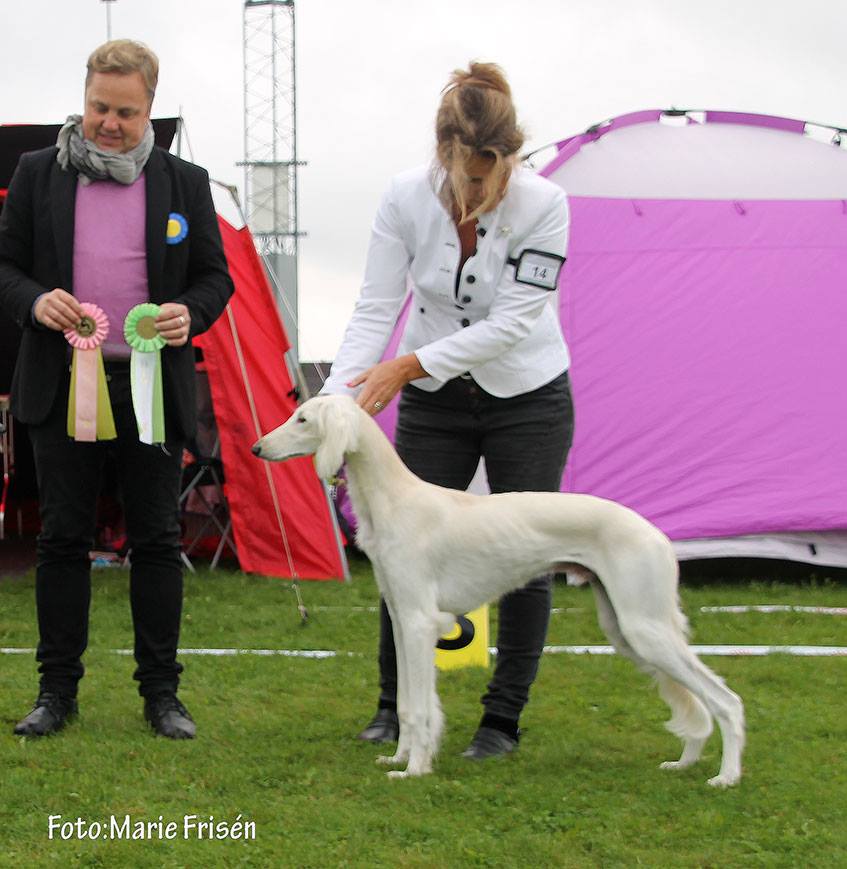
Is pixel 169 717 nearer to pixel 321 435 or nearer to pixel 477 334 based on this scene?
pixel 321 435

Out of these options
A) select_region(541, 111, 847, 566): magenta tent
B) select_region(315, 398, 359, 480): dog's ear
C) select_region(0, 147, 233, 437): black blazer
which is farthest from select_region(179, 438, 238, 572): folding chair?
select_region(315, 398, 359, 480): dog's ear

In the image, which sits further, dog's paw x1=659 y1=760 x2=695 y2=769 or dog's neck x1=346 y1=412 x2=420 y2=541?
dog's paw x1=659 y1=760 x2=695 y2=769

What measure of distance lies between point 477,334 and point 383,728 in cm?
126

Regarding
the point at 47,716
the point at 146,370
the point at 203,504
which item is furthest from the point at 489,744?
the point at 203,504

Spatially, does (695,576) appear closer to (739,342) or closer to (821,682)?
(739,342)

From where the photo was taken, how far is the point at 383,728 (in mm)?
3842

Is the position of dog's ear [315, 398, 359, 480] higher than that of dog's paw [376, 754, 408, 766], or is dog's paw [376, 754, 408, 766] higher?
dog's ear [315, 398, 359, 480]

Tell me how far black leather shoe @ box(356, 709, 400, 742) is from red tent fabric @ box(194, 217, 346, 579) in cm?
359

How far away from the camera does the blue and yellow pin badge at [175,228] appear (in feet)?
12.4

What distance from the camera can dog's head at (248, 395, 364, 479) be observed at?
11.0 feet

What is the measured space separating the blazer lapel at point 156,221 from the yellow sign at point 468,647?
179 centimetres

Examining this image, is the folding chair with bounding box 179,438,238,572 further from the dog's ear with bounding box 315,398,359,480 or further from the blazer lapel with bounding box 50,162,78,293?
the dog's ear with bounding box 315,398,359,480

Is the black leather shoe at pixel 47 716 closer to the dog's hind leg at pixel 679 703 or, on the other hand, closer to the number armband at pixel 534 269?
the dog's hind leg at pixel 679 703

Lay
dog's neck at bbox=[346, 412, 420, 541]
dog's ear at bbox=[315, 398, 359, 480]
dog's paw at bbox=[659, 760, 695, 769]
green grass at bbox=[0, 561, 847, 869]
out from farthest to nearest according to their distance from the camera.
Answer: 1. dog's paw at bbox=[659, 760, 695, 769]
2. dog's neck at bbox=[346, 412, 420, 541]
3. dog's ear at bbox=[315, 398, 359, 480]
4. green grass at bbox=[0, 561, 847, 869]
